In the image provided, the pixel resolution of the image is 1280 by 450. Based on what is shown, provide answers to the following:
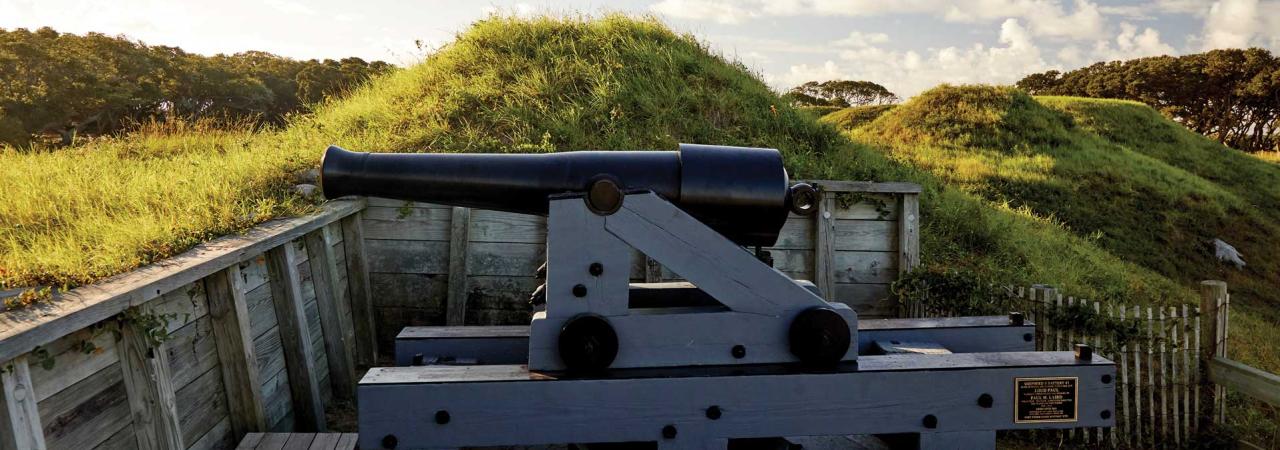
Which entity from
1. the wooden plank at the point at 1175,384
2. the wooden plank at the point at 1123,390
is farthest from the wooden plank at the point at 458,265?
the wooden plank at the point at 1175,384

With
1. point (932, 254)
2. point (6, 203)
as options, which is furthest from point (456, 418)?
point (932, 254)

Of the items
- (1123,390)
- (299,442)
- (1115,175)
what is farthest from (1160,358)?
(1115,175)

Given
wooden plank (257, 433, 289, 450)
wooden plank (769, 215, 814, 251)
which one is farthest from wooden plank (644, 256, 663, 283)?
wooden plank (257, 433, 289, 450)

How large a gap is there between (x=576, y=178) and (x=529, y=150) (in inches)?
172

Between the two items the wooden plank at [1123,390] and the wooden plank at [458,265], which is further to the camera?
the wooden plank at [458,265]

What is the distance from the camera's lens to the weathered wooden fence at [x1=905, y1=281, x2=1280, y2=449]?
211 inches

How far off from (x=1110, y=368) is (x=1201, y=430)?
3991 millimetres

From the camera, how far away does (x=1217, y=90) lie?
33906 mm

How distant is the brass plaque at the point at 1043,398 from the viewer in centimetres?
254

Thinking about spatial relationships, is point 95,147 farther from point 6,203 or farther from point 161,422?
point 161,422

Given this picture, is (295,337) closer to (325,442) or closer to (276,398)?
(276,398)

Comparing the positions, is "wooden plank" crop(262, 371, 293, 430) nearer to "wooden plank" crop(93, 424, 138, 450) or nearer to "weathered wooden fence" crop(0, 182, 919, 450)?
"weathered wooden fence" crop(0, 182, 919, 450)

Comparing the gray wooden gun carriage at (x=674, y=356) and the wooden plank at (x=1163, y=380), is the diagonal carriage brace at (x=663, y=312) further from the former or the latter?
the wooden plank at (x=1163, y=380)

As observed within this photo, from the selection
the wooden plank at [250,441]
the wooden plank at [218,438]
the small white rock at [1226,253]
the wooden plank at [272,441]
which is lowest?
the small white rock at [1226,253]
